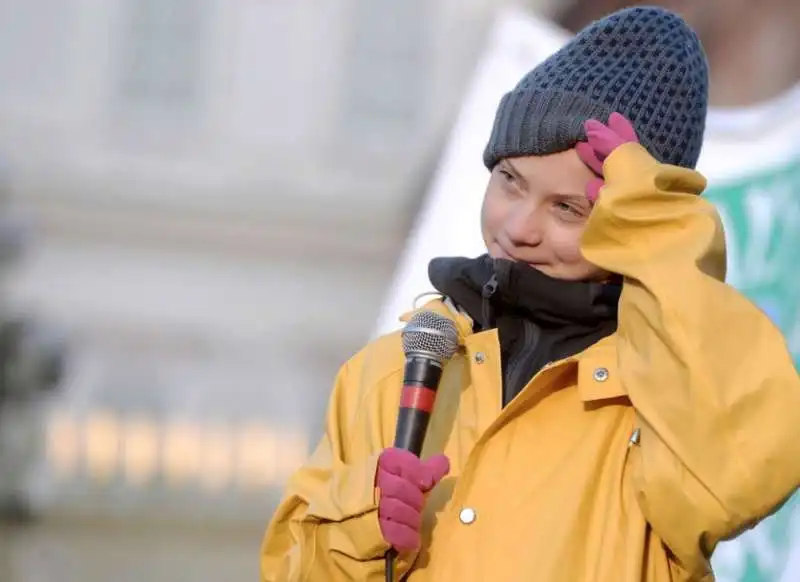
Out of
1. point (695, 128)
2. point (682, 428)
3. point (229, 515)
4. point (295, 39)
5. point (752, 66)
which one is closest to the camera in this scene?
point (682, 428)

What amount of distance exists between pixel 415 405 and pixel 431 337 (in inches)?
3.7

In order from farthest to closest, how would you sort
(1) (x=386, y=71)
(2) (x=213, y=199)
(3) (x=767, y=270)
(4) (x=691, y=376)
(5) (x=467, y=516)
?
(1) (x=386, y=71), (2) (x=213, y=199), (3) (x=767, y=270), (5) (x=467, y=516), (4) (x=691, y=376)

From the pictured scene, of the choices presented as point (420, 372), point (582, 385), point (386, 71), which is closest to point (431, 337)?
point (420, 372)

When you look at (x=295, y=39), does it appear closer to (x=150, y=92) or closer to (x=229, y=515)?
(x=150, y=92)

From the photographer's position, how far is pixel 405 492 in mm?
1450

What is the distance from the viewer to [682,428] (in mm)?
1430

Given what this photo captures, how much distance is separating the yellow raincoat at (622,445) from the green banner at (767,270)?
4.04 ft

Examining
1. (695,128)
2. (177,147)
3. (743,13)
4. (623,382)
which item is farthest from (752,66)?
(177,147)

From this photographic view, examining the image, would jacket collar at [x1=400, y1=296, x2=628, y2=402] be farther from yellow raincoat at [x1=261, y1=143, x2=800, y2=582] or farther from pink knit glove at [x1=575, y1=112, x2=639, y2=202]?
pink knit glove at [x1=575, y1=112, x2=639, y2=202]

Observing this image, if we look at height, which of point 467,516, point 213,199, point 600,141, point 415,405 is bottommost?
point 213,199

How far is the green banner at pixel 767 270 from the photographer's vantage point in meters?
2.67

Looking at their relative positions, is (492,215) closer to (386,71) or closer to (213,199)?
(213,199)

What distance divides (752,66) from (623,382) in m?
2.80

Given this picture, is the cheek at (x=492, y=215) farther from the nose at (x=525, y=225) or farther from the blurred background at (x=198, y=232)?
the blurred background at (x=198, y=232)
